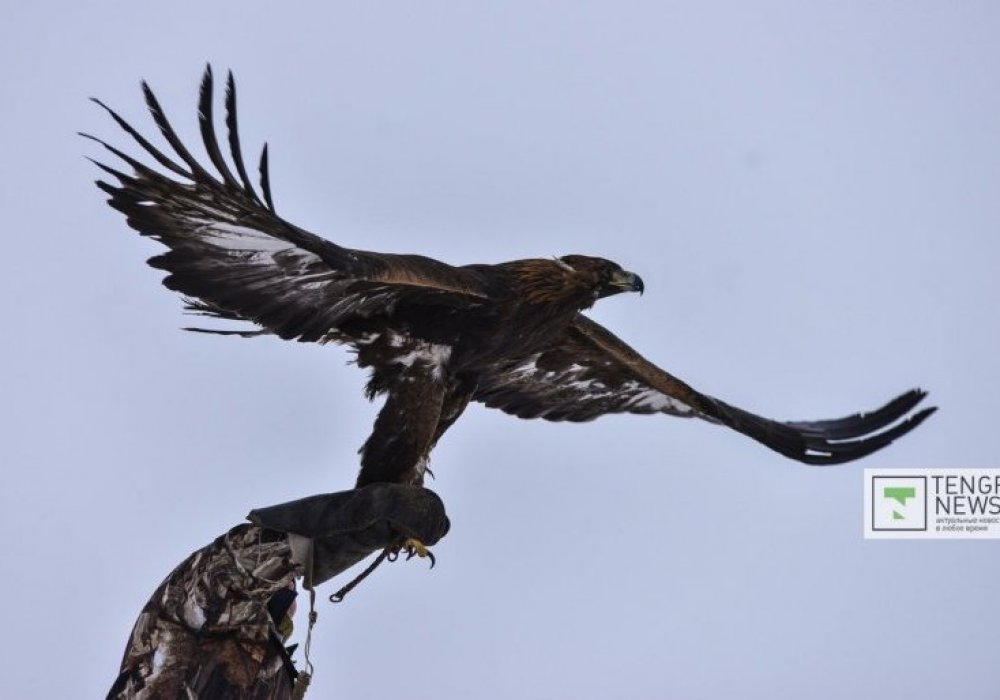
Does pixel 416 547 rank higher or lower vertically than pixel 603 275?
lower

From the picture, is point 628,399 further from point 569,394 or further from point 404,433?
point 404,433

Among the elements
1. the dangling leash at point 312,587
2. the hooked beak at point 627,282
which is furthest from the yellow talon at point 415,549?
the hooked beak at point 627,282

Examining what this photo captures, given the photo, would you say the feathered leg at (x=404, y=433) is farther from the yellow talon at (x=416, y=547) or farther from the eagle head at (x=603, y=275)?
the eagle head at (x=603, y=275)

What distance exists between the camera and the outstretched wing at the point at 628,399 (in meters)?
8.38

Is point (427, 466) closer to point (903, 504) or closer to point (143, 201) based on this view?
point (143, 201)

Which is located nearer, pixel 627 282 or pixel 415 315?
pixel 415 315

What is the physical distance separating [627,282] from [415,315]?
3.85 ft

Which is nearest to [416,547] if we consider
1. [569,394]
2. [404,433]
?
[404,433]

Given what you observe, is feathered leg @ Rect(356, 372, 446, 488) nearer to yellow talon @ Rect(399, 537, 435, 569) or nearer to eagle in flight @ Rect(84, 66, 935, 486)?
eagle in flight @ Rect(84, 66, 935, 486)

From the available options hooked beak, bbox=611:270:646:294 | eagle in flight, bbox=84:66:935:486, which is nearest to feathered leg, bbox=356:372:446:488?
eagle in flight, bbox=84:66:935:486

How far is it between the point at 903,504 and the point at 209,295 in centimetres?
561

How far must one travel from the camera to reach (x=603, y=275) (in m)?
7.41

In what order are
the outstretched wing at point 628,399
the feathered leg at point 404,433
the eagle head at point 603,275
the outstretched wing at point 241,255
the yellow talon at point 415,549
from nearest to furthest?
the outstretched wing at point 241,255 → the yellow talon at point 415,549 → the feathered leg at point 404,433 → the eagle head at point 603,275 → the outstretched wing at point 628,399

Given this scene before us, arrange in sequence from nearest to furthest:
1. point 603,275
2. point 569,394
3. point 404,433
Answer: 1. point 404,433
2. point 603,275
3. point 569,394
